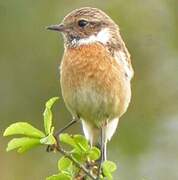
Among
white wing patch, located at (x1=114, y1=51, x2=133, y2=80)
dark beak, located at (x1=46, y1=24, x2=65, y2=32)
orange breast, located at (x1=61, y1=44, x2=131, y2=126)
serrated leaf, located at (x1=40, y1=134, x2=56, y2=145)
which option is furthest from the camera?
dark beak, located at (x1=46, y1=24, x2=65, y2=32)

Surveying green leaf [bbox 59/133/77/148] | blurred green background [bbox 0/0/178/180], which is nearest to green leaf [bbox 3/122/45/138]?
green leaf [bbox 59/133/77/148]

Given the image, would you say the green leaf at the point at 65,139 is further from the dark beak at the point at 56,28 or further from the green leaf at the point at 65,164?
the dark beak at the point at 56,28

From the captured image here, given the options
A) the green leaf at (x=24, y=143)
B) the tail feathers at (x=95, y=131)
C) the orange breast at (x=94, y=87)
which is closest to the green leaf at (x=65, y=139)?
the green leaf at (x=24, y=143)

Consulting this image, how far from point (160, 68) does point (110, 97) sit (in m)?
4.76

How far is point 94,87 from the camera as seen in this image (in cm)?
822

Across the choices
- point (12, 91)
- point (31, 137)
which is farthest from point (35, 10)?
point (31, 137)

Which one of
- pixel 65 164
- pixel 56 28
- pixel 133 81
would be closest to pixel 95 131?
pixel 56 28

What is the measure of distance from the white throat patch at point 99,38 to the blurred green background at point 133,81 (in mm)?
3252

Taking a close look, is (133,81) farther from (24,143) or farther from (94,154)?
(24,143)

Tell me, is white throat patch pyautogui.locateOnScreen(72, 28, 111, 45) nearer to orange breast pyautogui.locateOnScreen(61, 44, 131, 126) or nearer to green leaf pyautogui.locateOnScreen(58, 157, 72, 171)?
orange breast pyautogui.locateOnScreen(61, 44, 131, 126)

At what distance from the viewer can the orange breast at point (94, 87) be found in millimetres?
8203

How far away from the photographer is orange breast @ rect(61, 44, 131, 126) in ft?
26.9

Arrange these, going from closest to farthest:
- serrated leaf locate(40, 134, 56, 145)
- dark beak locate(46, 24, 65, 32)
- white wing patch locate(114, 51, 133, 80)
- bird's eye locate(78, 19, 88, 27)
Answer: serrated leaf locate(40, 134, 56, 145) → white wing patch locate(114, 51, 133, 80) → dark beak locate(46, 24, 65, 32) → bird's eye locate(78, 19, 88, 27)

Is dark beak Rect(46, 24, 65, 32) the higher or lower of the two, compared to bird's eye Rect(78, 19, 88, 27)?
lower
